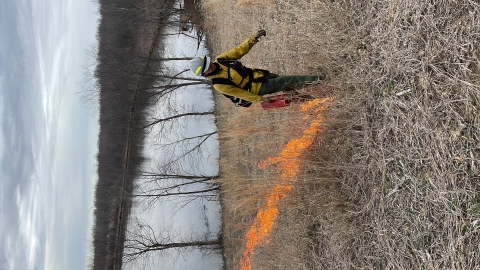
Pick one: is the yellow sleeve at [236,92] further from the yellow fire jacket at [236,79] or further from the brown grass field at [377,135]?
the brown grass field at [377,135]

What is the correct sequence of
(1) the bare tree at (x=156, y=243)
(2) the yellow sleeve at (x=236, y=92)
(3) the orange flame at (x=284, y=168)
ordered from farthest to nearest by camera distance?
(1) the bare tree at (x=156, y=243) → (3) the orange flame at (x=284, y=168) → (2) the yellow sleeve at (x=236, y=92)

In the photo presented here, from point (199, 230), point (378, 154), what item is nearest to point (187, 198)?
point (199, 230)

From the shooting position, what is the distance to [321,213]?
563 cm

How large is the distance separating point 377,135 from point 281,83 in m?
1.30

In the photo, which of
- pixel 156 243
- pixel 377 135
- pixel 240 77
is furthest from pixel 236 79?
pixel 156 243

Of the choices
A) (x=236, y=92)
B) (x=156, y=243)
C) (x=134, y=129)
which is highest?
(x=134, y=129)

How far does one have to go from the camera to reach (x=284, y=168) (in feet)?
20.1

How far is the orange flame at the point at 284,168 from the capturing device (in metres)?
5.38

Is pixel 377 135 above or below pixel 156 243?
above

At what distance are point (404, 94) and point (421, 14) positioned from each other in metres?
0.74

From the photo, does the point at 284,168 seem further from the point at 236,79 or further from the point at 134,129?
the point at 134,129

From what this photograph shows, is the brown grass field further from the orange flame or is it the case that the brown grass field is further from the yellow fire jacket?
the yellow fire jacket

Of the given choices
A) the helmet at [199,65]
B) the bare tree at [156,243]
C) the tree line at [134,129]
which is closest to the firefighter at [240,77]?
the helmet at [199,65]

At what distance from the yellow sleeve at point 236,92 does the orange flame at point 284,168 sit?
952 millimetres
